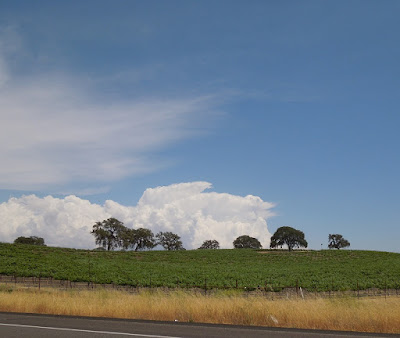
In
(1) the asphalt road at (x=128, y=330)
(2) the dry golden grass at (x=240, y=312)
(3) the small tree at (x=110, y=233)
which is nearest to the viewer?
(1) the asphalt road at (x=128, y=330)

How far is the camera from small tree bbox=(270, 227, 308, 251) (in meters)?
126

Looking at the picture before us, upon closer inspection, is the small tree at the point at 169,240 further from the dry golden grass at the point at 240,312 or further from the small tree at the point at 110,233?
the dry golden grass at the point at 240,312

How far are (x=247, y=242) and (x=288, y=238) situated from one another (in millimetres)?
32689

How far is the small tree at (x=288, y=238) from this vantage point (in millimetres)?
126500

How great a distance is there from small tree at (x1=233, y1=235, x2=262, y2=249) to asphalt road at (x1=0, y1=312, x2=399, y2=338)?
484 feet

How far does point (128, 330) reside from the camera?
35.9ft

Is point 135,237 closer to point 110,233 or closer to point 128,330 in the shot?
point 110,233

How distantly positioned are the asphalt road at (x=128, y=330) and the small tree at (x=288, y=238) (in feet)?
390

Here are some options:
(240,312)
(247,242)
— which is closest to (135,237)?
(247,242)

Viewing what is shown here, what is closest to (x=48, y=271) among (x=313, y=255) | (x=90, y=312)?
(x=90, y=312)

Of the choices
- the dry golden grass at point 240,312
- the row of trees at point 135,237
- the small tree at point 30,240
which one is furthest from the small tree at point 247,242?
the dry golden grass at point 240,312

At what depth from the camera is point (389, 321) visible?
12.0 m

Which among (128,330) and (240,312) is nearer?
(128,330)

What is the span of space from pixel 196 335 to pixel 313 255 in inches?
3356
